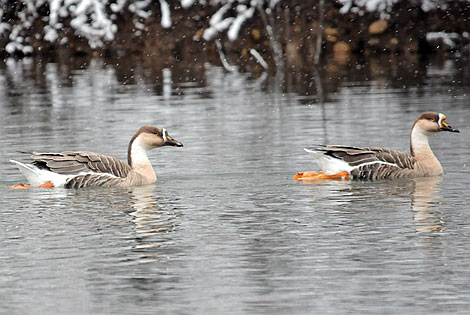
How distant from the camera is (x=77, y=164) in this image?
1480 centimetres

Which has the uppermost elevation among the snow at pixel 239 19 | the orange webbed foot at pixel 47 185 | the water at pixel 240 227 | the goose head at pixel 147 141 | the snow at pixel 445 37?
the snow at pixel 239 19

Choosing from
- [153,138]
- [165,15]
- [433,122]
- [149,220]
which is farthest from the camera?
[165,15]

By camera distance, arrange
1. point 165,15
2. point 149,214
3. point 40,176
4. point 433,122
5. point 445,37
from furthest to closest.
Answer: point 165,15
point 445,37
point 433,122
point 40,176
point 149,214

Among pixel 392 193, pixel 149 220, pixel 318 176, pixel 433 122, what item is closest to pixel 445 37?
pixel 433 122

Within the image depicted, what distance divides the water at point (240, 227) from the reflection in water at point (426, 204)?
23 millimetres

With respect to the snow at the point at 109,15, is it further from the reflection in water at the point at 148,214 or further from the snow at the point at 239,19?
Answer: the reflection in water at the point at 148,214

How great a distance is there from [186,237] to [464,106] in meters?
14.4

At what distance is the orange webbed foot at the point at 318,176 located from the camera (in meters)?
14.7

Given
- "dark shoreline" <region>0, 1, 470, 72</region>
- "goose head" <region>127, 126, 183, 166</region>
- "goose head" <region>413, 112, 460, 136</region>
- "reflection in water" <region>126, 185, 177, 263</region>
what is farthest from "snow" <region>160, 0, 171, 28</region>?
"reflection in water" <region>126, 185, 177, 263</region>

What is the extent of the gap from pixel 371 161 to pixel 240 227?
396 centimetres

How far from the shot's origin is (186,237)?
1104 cm

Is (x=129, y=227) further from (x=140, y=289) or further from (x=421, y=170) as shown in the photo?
(x=421, y=170)

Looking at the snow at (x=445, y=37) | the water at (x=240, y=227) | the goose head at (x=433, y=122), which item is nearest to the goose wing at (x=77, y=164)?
the water at (x=240, y=227)

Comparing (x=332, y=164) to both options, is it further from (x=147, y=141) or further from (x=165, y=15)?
(x=165, y=15)
